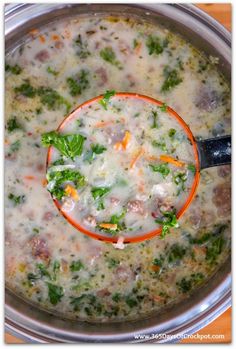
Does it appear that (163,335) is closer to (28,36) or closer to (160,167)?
(160,167)

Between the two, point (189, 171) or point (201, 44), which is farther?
point (201, 44)

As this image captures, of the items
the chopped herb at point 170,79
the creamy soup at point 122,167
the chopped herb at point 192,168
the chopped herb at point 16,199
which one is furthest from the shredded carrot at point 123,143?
the chopped herb at point 16,199

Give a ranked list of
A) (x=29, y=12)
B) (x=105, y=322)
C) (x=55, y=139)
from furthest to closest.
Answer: (x=105, y=322) → (x=29, y=12) → (x=55, y=139)

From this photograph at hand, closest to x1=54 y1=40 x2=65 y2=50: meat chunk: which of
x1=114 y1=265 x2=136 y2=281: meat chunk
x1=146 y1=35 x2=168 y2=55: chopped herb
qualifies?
x1=146 y1=35 x2=168 y2=55: chopped herb

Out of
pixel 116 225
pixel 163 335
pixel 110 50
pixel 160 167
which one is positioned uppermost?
pixel 110 50

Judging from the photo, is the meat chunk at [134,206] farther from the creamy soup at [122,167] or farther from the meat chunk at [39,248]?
the meat chunk at [39,248]

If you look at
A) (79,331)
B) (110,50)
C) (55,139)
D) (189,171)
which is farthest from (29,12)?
(79,331)
